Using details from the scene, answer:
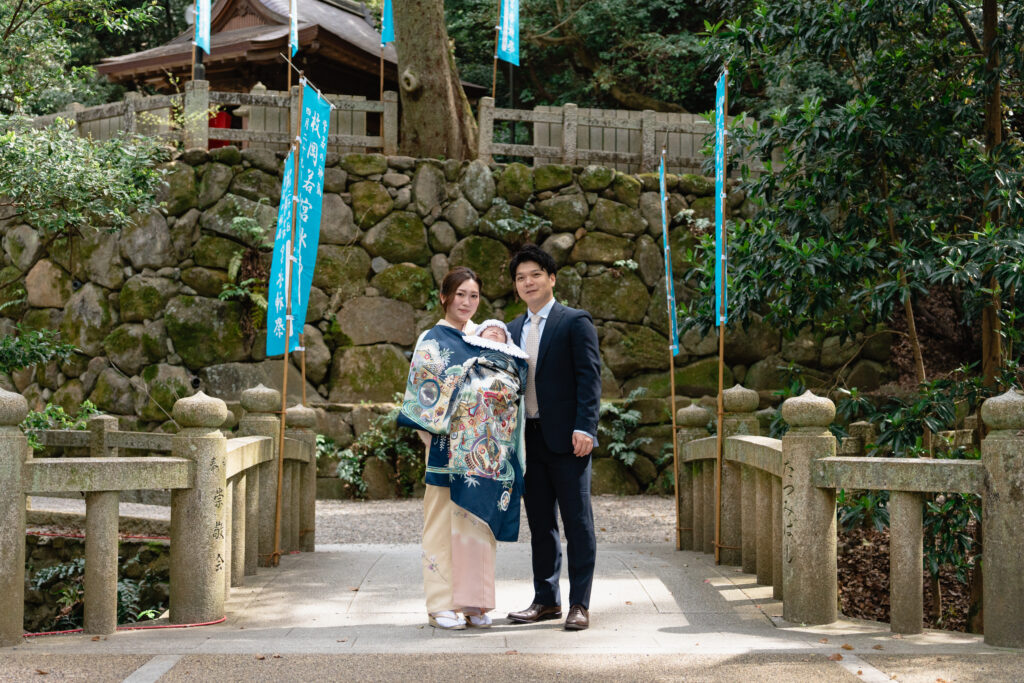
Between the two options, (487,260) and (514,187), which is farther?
(514,187)

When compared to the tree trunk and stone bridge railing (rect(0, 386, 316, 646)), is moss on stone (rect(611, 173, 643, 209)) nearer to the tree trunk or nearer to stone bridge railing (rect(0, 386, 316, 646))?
the tree trunk

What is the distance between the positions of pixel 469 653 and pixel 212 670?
928 millimetres

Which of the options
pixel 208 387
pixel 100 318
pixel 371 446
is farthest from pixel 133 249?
pixel 371 446

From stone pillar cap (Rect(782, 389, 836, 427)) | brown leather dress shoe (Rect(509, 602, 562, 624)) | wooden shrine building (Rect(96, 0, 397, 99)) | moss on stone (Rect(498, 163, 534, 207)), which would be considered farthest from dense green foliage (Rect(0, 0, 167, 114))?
wooden shrine building (Rect(96, 0, 397, 99))

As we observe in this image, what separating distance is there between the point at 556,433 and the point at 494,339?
498 millimetres

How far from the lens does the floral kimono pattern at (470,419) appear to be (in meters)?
4.19

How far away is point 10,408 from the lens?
149 inches

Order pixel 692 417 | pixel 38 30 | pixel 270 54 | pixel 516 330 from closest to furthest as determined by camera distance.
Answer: pixel 516 330 < pixel 692 417 < pixel 38 30 < pixel 270 54

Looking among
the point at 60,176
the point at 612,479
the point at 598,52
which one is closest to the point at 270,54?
the point at 598,52

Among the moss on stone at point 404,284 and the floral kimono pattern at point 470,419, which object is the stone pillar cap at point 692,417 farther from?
the moss on stone at point 404,284

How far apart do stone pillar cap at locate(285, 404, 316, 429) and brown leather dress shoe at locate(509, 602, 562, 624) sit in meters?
2.63

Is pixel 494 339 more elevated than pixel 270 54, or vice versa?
pixel 270 54

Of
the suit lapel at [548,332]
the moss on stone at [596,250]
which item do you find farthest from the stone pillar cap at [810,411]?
the moss on stone at [596,250]

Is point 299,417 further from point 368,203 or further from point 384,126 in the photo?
point 384,126
